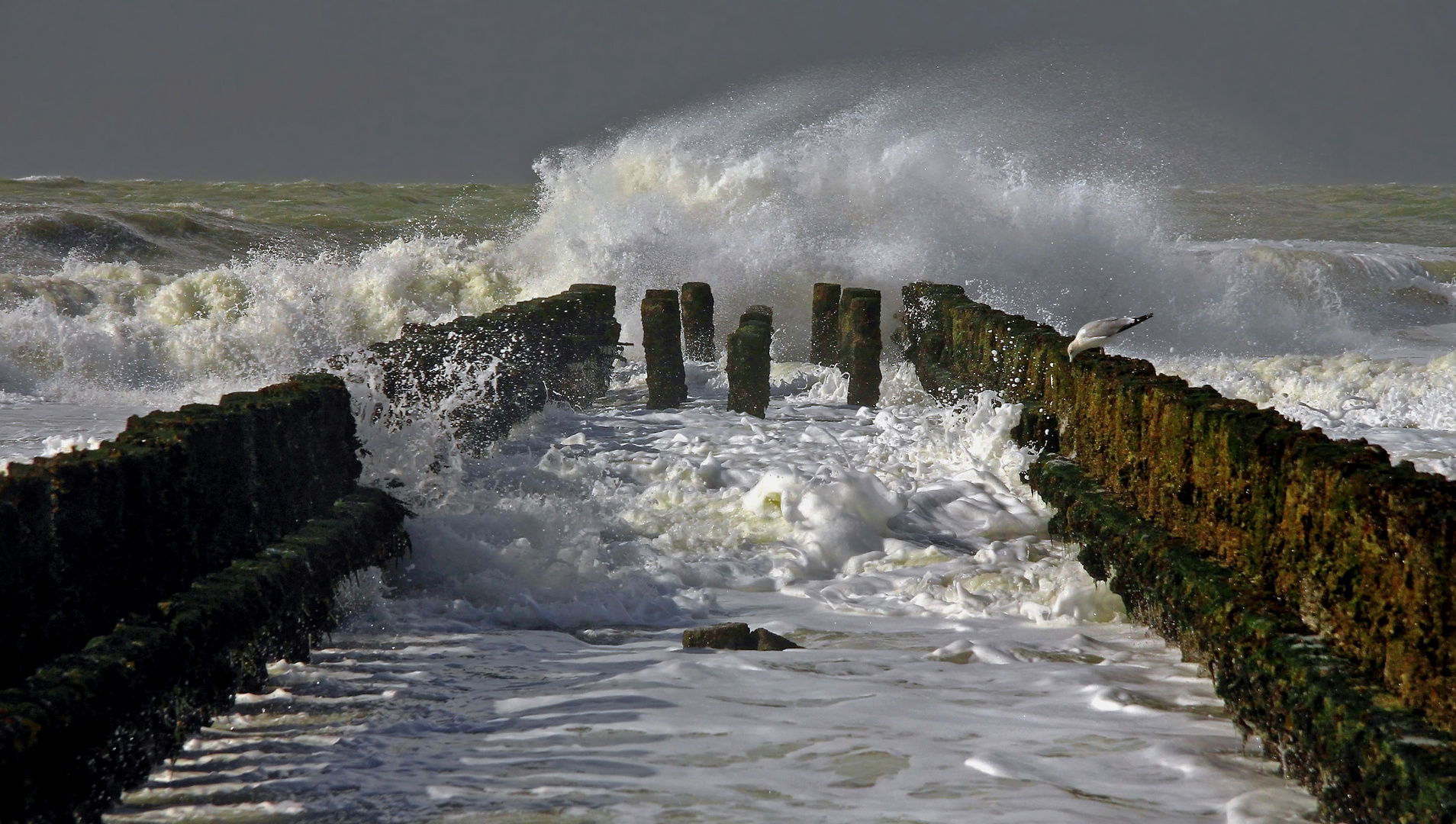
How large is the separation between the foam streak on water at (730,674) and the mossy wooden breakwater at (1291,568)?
0.80 ft

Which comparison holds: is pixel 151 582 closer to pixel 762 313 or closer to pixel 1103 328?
pixel 1103 328

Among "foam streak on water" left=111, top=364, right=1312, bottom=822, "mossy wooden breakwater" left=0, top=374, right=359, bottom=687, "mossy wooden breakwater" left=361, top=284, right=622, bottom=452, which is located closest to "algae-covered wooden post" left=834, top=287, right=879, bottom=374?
"mossy wooden breakwater" left=361, top=284, right=622, bottom=452

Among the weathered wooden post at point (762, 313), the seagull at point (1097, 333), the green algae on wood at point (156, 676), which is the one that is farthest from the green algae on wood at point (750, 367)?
the green algae on wood at point (156, 676)

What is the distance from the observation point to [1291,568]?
3664mm

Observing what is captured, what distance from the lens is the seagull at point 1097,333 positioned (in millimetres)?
5781

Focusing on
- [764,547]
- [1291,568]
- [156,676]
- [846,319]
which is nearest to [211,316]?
[846,319]

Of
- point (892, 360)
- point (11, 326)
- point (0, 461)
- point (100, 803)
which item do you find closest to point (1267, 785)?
point (100, 803)

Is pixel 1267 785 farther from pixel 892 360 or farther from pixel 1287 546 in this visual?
pixel 892 360

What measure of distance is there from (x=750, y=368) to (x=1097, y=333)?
4.04m

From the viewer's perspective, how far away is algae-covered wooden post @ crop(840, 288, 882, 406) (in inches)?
392

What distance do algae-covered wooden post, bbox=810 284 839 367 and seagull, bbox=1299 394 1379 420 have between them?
402 cm

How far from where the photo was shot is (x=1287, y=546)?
3676 mm

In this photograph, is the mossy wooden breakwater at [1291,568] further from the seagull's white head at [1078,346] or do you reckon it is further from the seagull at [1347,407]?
the seagull at [1347,407]

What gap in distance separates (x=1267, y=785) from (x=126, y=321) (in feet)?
56.0
